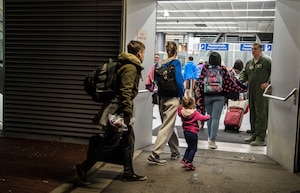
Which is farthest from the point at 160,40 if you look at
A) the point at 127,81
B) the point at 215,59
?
the point at 127,81

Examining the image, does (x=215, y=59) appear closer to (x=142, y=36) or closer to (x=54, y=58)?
(x=142, y=36)

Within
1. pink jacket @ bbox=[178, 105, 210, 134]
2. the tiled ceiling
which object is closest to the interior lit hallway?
pink jacket @ bbox=[178, 105, 210, 134]

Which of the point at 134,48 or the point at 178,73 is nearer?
the point at 134,48

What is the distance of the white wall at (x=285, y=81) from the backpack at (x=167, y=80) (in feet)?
4.46

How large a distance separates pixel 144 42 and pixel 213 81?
1.17 meters

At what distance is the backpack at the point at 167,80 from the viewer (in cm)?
436

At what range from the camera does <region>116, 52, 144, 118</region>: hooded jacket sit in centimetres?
345

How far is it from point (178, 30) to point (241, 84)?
48.1 feet

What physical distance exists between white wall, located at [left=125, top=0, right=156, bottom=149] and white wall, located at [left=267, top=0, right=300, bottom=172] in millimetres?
1709

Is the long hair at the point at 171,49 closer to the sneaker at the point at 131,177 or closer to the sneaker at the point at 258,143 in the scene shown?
the sneaker at the point at 131,177

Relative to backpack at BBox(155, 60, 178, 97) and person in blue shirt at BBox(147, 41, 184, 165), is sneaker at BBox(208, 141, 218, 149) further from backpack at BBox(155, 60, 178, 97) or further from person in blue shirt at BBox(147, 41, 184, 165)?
backpack at BBox(155, 60, 178, 97)

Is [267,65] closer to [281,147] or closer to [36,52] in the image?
[281,147]

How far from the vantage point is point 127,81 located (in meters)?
3.46

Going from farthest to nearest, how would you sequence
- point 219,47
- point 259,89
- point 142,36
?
point 219,47 < point 259,89 < point 142,36
